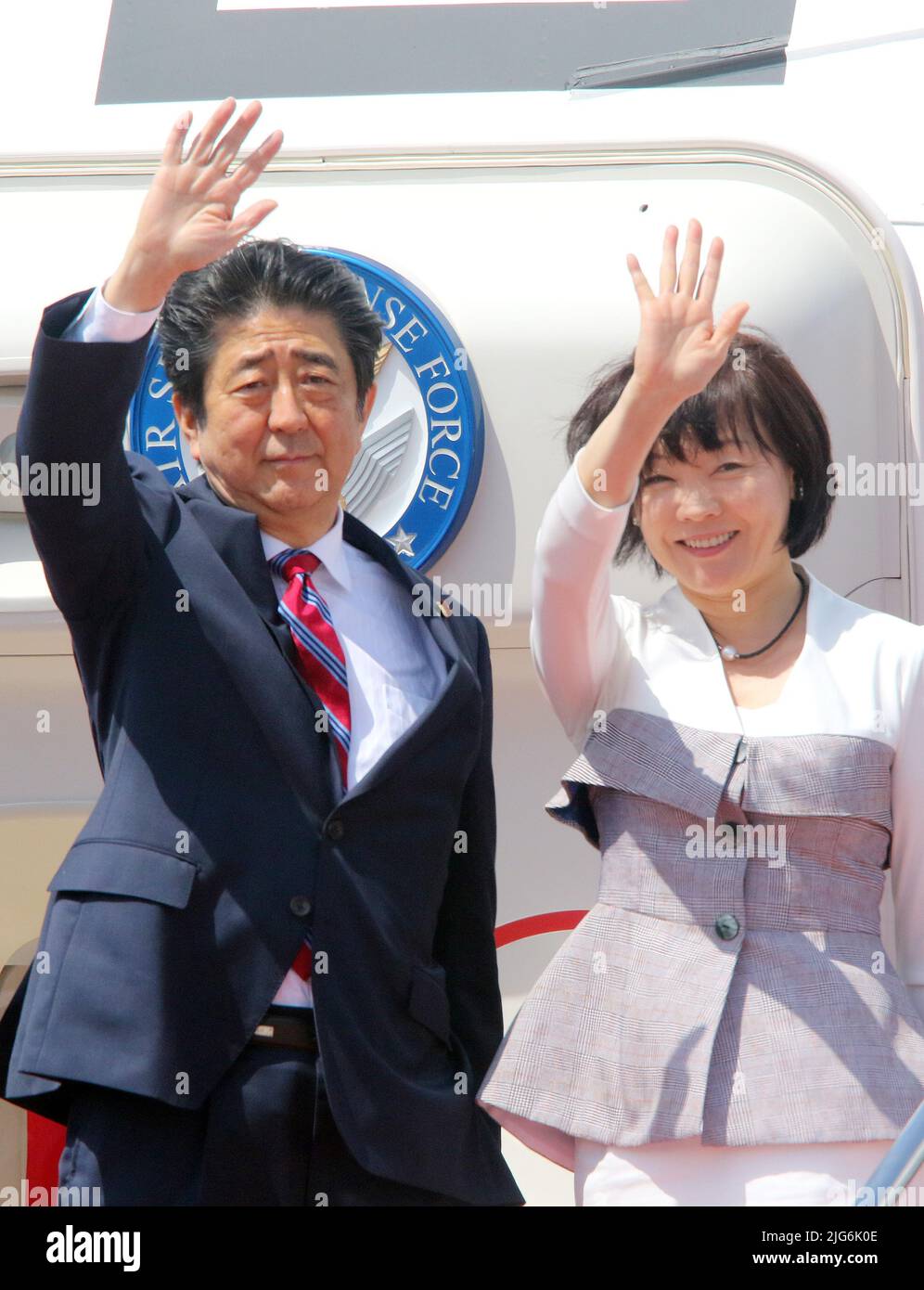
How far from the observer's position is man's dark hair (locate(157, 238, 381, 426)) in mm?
2277

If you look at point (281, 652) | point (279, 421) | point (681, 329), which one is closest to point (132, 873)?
point (281, 652)

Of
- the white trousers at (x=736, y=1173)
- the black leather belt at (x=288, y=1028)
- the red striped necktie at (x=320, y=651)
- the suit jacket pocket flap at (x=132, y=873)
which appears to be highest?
the red striped necktie at (x=320, y=651)

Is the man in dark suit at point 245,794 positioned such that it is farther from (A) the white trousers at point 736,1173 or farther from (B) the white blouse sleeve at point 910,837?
(B) the white blouse sleeve at point 910,837

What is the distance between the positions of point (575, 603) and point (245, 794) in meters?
0.43

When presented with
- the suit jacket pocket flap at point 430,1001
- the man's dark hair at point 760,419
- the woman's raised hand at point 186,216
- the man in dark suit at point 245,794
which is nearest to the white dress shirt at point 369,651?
the man in dark suit at point 245,794

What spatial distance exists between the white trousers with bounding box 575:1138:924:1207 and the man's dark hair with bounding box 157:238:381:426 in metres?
0.99

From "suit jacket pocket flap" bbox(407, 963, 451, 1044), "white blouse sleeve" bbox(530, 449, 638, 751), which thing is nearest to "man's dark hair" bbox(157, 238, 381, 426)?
"white blouse sleeve" bbox(530, 449, 638, 751)

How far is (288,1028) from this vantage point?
202 cm

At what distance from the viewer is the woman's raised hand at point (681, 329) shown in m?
1.99

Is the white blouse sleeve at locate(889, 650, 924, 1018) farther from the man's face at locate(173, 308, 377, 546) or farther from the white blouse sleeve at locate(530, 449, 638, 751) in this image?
the man's face at locate(173, 308, 377, 546)

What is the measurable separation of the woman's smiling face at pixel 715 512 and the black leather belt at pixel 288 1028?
0.69 meters

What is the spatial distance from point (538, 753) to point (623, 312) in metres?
0.69

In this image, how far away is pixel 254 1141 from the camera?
1.97 metres

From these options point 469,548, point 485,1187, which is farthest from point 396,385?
point 485,1187
